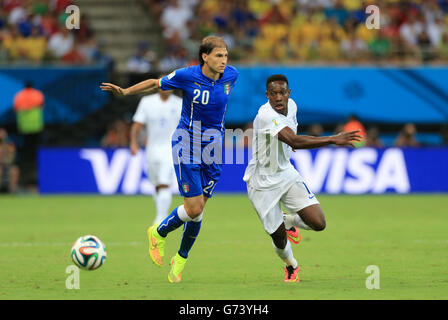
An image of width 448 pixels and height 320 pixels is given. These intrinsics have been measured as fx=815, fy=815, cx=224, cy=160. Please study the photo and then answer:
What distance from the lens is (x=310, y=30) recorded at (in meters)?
23.3

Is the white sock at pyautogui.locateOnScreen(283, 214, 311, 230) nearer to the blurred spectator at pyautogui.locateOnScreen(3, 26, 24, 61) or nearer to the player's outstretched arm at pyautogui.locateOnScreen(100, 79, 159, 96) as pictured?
the player's outstretched arm at pyautogui.locateOnScreen(100, 79, 159, 96)

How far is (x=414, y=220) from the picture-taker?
600 inches

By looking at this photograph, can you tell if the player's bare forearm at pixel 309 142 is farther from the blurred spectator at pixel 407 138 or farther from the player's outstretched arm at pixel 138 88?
the blurred spectator at pixel 407 138

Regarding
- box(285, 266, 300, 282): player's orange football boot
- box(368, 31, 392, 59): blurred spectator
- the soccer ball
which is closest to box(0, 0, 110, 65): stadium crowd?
box(368, 31, 392, 59): blurred spectator

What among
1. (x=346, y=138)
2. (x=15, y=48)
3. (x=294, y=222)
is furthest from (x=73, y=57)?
(x=346, y=138)

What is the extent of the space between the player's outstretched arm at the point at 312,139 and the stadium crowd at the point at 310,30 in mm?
14552

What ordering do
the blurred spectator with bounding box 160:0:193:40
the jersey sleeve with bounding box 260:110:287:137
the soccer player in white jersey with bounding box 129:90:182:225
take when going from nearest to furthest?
1. the jersey sleeve with bounding box 260:110:287:137
2. the soccer player in white jersey with bounding box 129:90:182:225
3. the blurred spectator with bounding box 160:0:193:40

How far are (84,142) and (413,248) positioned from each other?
46.7 ft

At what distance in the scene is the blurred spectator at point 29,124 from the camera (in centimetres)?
2202

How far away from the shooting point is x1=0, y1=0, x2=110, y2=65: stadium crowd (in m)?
23.3

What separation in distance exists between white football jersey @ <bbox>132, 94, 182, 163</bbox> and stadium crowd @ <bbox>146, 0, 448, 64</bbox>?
944cm

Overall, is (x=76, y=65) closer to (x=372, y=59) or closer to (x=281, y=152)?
(x=372, y=59)

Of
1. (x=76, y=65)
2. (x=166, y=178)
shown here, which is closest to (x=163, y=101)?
(x=166, y=178)

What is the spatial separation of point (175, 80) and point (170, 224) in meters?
1.59
